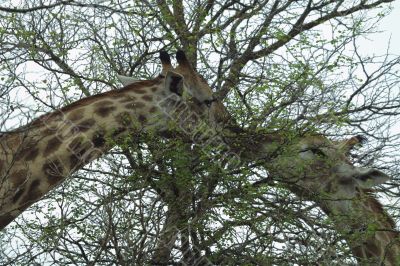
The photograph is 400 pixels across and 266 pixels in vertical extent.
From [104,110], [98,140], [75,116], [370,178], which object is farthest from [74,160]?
[370,178]

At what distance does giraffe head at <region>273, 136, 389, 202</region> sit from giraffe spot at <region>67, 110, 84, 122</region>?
190 cm

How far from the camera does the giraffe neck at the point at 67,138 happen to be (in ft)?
24.3

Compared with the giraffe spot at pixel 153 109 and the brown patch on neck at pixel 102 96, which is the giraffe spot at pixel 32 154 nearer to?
the brown patch on neck at pixel 102 96

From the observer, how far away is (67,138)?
7770mm

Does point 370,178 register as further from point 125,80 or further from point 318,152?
point 125,80

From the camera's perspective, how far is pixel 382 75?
9492 millimetres

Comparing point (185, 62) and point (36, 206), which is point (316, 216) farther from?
point (36, 206)

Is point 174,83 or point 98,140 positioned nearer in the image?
point 98,140

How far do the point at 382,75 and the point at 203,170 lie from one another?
10.3 feet

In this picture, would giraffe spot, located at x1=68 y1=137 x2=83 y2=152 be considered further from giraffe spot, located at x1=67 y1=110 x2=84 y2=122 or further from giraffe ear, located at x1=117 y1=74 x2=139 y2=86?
giraffe ear, located at x1=117 y1=74 x2=139 y2=86

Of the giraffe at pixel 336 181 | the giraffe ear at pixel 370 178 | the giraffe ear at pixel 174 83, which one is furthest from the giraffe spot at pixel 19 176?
the giraffe ear at pixel 370 178

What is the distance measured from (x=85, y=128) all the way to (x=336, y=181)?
→ 260cm

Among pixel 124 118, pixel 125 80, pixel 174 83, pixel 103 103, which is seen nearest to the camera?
pixel 124 118

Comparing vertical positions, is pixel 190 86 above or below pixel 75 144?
above
